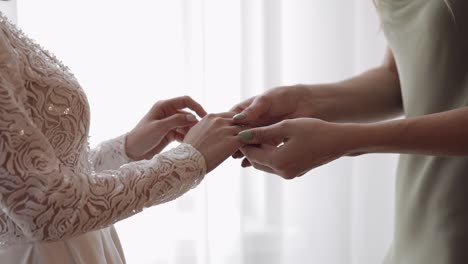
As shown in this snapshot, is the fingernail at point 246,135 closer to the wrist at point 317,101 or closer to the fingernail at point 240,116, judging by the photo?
the fingernail at point 240,116

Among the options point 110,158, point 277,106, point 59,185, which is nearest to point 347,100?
point 277,106

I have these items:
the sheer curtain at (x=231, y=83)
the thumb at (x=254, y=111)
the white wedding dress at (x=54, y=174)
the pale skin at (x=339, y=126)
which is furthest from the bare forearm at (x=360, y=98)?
the sheer curtain at (x=231, y=83)

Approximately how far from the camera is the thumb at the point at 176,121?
51.5 inches

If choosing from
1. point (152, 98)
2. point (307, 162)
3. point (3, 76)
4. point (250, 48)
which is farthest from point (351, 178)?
point (3, 76)

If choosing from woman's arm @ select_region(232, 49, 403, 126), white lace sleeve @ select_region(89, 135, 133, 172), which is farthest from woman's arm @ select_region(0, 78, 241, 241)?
woman's arm @ select_region(232, 49, 403, 126)

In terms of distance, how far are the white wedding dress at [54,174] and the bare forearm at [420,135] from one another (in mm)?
288

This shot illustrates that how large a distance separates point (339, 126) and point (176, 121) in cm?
38

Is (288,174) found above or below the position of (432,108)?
below

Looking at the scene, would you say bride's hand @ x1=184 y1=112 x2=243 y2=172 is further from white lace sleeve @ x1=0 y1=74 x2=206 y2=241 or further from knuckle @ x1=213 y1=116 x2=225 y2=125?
white lace sleeve @ x1=0 y1=74 x2=206 y2=241

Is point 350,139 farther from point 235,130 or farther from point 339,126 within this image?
point 235,130

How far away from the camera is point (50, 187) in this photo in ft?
2.92

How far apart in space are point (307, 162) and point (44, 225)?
469 mm

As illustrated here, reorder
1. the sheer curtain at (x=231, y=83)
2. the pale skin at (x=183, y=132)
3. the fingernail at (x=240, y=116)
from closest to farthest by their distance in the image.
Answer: the pale skin at (x=183, y=132), the fingernail at (x=240, y=116), the sheer curtain at (x=231, y=83)

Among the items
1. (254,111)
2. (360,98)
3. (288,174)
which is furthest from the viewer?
(360,98)
